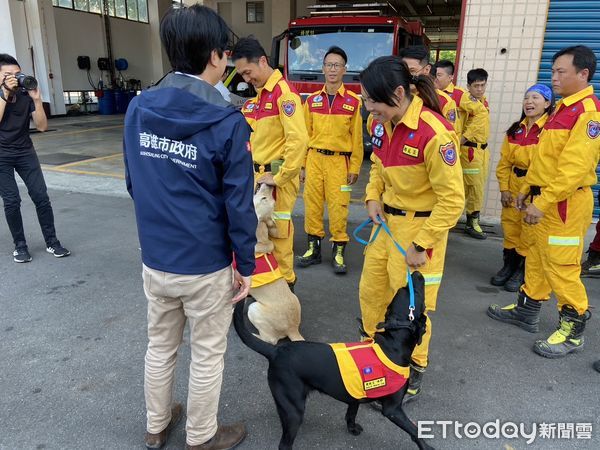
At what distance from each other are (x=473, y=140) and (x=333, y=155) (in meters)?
1.92

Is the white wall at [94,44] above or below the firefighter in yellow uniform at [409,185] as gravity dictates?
above

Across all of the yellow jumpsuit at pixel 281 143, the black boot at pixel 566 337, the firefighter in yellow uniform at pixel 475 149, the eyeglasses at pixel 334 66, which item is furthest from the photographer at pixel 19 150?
the firefighter in yellow uniform at pixel 475 149

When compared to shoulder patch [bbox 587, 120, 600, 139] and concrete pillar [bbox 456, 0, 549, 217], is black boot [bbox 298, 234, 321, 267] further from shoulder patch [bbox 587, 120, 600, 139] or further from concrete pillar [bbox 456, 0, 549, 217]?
concrete pillar [bbox 456, 0, 549, 217]

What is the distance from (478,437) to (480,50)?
482 cm

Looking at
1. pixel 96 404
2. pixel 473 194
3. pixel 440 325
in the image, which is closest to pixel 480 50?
pixel 473 194

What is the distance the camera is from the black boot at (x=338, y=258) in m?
4.39

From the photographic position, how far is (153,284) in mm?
1892

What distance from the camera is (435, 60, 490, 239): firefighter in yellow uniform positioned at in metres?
5.16

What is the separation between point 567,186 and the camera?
2727 millimetres

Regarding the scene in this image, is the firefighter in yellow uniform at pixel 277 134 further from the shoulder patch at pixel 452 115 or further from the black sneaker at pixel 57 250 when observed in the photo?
the black sneaker at pixel 57 250

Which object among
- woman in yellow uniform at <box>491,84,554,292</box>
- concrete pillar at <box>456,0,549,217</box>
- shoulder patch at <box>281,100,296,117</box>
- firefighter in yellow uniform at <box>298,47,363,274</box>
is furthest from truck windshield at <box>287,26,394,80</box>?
shoulder patch at <box>281,100,296,117</box>

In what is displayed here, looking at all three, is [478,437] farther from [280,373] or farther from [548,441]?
[280,373]

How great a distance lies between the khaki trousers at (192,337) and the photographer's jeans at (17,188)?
3250 millimetres

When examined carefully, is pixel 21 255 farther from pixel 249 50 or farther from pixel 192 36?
pixel 192 36
